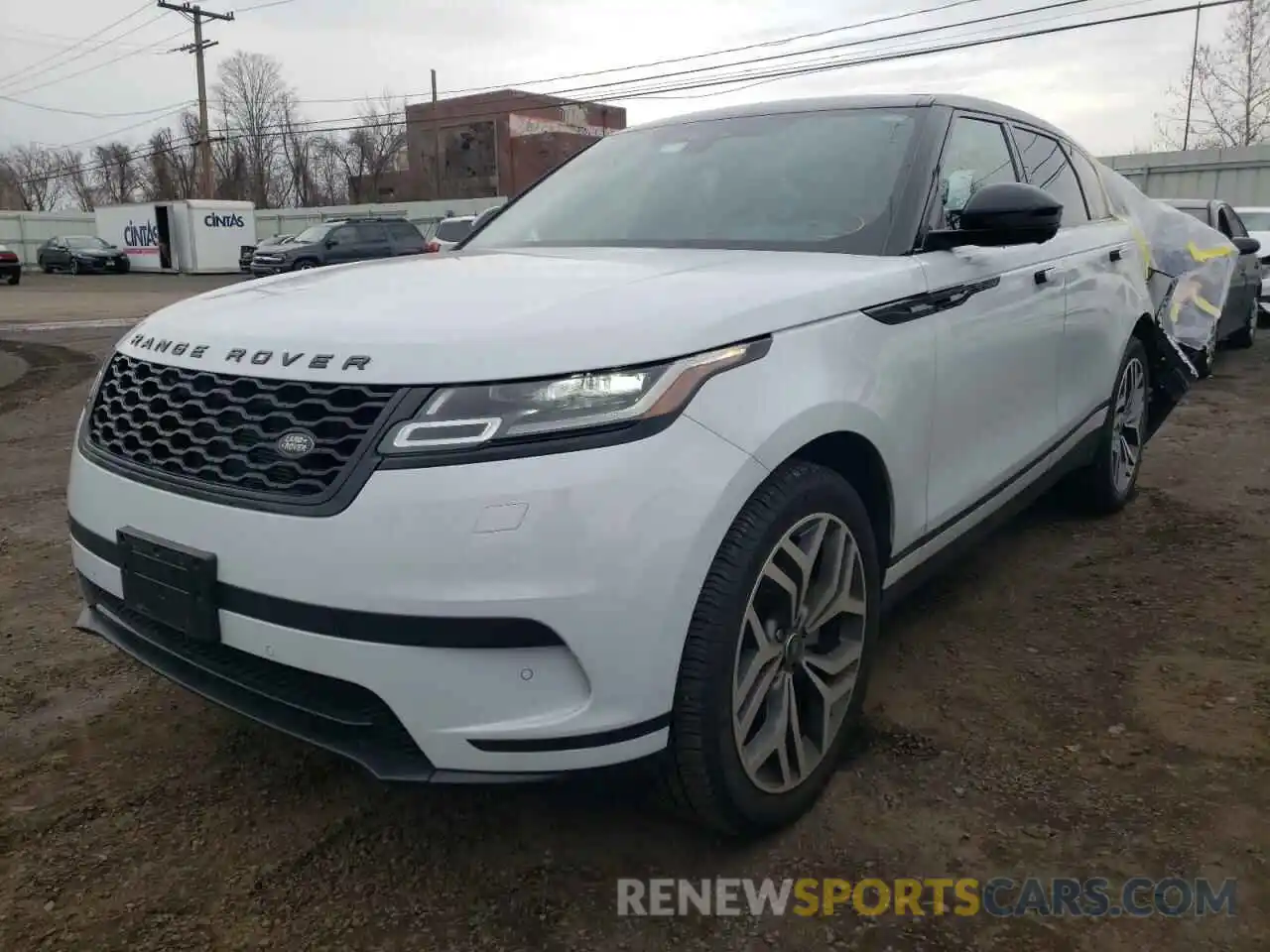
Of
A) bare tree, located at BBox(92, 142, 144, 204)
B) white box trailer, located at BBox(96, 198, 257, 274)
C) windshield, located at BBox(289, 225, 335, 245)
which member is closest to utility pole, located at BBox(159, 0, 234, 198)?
white box trailer, located at BBox(96, 198, 257, 274)

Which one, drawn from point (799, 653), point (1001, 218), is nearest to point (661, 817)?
point (799, 653)

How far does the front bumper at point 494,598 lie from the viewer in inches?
68.2

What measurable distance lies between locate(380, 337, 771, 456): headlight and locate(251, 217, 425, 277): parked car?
79.2 feet

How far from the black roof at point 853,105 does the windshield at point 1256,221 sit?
11508 mm

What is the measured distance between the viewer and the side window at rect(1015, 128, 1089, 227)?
3848mm

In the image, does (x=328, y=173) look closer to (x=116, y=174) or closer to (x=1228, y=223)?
(x=116, y=174)

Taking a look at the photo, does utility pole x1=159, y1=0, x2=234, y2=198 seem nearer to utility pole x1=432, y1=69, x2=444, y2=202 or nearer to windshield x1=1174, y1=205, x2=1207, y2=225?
utility pole x1=432, y1=69, x2=444, y2=202

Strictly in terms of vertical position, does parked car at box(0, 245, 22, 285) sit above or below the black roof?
below

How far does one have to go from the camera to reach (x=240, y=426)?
6.43 feet

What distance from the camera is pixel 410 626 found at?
69.5 inches

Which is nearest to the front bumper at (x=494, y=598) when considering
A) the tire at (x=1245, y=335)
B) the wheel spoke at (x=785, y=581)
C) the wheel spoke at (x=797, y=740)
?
the wheel spoke at (x=785, y=581)

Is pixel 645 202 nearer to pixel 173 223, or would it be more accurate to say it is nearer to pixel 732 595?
pixel 732 595

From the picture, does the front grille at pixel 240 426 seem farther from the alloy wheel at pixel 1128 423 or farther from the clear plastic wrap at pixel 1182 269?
the clear plastic wrap at pixel 1182 269

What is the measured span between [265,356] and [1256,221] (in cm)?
1472
